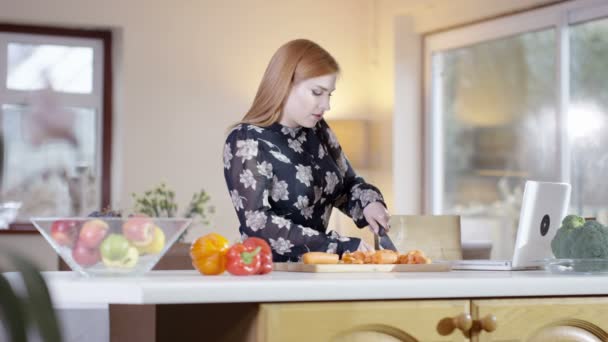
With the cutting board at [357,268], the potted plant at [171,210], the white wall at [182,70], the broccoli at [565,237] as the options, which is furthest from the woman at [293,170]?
the white wall at [182,70]

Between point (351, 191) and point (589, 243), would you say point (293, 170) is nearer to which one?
point (351, 191)

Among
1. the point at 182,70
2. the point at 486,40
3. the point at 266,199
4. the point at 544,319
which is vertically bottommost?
the point at 544,319

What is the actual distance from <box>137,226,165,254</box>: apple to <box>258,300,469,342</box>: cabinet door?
30cm

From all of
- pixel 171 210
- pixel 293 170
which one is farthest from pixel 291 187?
pixel 171 210

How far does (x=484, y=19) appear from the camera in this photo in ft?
20.6

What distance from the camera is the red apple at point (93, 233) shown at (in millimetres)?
1610

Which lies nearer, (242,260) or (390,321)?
(390,321)

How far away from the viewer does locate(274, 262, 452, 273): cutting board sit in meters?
1.97

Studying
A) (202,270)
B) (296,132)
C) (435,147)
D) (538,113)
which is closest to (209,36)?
(435,147)

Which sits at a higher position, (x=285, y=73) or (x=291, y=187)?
(x=285, y=73)

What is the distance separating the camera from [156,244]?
5.56 feet

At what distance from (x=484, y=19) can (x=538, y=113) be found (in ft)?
2.49

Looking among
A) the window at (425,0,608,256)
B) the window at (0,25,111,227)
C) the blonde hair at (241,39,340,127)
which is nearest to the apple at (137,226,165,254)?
the blonde hair at (241,39,340,127)

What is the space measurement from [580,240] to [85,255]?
1.09 m
